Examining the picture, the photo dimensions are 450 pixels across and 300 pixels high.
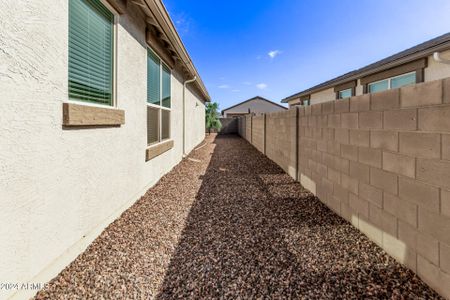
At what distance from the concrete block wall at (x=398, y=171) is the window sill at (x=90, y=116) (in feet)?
10.5

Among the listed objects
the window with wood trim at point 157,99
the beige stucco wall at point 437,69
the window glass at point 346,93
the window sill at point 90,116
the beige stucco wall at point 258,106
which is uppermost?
the beige stucco wall at point 258,106

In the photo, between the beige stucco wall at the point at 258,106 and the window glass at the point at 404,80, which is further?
the beige stucco wall at the point at 258,106

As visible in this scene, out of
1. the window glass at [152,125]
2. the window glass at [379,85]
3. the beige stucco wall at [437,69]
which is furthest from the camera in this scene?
the window glass at [379,85]

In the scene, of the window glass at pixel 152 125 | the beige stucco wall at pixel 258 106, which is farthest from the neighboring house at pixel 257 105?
the window glass at pixel 152 125

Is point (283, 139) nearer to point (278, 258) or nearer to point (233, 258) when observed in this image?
point (278, 258)

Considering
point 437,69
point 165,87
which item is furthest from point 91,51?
point 437,69

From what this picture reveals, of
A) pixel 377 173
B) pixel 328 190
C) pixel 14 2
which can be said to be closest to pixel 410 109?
pixel 377 173

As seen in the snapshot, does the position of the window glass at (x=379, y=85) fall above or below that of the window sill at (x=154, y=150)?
above

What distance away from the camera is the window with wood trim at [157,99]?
513cm

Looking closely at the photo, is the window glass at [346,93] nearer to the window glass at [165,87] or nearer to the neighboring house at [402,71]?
the neighboring house at [402,71]

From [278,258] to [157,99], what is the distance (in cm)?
459

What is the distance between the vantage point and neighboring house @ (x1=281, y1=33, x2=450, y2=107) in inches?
238

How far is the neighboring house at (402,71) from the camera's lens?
606 centimetres

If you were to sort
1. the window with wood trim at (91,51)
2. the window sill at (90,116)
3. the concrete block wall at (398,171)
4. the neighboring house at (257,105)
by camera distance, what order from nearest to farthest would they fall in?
the concrete block wall at (398,171)
the window sill at (90,116)
the window with wood trim at (91,51)
the neighboring house at (257,105)
